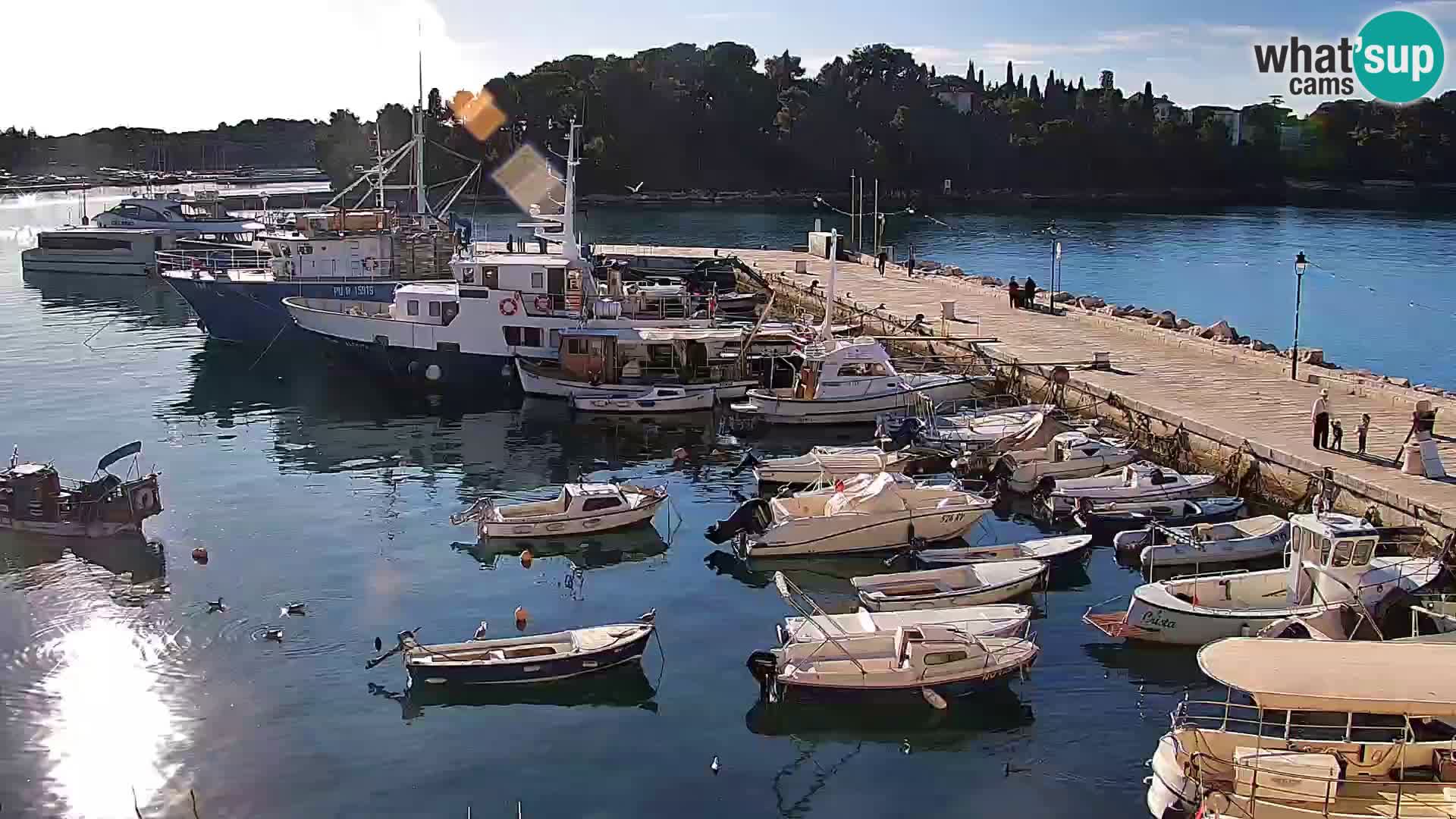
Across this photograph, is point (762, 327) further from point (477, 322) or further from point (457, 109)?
point (457, 109)

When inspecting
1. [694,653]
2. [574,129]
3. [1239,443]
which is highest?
[574,129]

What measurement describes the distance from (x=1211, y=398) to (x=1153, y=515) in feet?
27.4

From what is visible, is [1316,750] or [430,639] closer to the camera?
[1316,750]

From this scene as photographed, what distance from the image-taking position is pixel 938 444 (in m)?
33.5

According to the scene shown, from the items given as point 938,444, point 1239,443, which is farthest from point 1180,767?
point 938,444

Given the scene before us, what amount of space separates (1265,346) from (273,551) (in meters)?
32.1

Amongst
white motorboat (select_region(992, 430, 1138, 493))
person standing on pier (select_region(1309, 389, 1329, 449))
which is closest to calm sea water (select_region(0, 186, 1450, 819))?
white motorboat (select_region(992, 430, 1138, 493))

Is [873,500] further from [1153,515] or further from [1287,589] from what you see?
[1287,589]

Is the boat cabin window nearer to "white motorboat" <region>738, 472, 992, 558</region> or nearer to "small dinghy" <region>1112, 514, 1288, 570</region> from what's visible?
"white motorboat" <region>738, 472, 992, 558</region>

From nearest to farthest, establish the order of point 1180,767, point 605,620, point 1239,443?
1. point 1180,767
2. point 605,620
3. point 1239,443

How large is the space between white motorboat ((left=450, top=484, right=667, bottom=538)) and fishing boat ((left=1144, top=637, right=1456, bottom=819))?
14.3 metres

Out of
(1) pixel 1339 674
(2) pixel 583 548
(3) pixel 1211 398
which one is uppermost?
(3) pixel 1211 398

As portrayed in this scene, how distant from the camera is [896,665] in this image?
788 inches

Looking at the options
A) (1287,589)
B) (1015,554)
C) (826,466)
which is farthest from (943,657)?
(826,466)
